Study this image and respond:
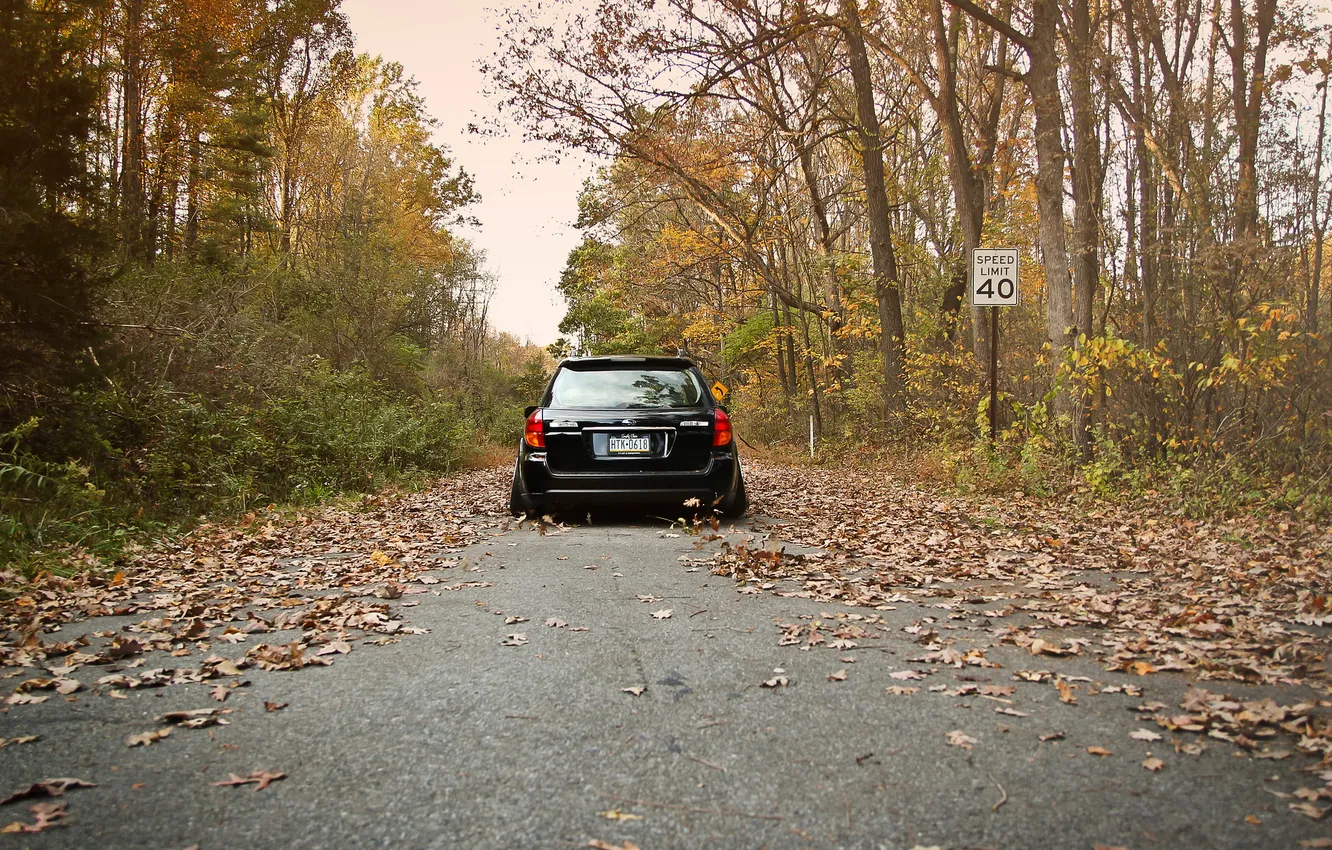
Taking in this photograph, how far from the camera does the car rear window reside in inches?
373

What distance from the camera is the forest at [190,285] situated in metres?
8.72

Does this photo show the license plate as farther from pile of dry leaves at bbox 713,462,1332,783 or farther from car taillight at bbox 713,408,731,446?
pile of dry leaves at bbox 713,462,1332,783

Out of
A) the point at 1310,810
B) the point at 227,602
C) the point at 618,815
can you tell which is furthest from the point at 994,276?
the point at 618,815

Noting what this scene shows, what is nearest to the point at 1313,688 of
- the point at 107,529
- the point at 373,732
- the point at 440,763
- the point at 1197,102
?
the point at 440,763

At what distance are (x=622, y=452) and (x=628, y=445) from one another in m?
0.10

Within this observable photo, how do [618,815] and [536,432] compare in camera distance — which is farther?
[536,432]

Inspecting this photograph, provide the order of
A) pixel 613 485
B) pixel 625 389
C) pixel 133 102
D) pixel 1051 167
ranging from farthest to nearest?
pixel 133 102, pixel 1051 167, pixel 625 389, pixel 613 485

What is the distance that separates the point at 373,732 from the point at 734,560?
3991 millimetres

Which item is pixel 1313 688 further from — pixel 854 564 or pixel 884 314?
pixel 884 314

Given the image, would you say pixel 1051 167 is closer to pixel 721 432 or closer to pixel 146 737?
pixel 721 432

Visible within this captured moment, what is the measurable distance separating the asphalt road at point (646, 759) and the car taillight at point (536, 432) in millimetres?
4469

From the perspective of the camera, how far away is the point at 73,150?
368 inches

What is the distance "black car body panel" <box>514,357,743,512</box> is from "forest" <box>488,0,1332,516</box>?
490 centimetres

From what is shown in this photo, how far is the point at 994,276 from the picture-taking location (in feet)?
40.6
